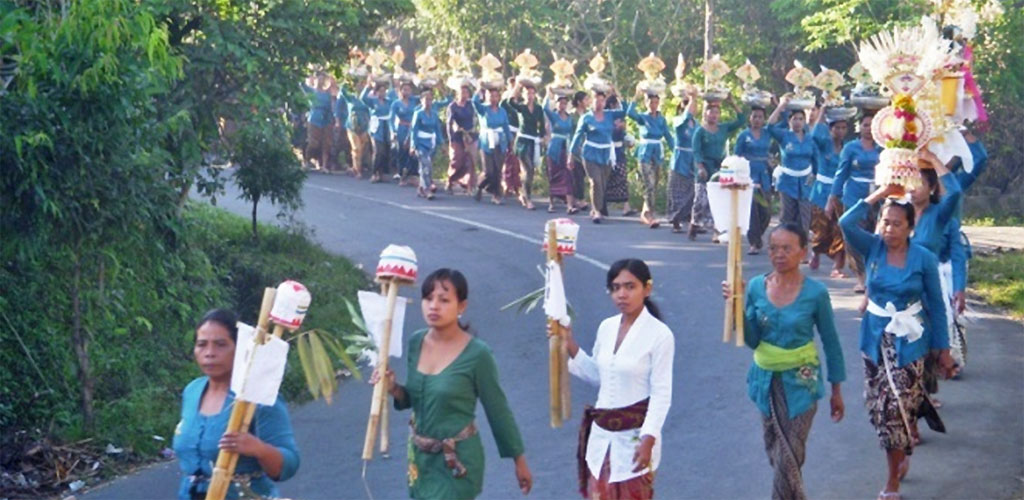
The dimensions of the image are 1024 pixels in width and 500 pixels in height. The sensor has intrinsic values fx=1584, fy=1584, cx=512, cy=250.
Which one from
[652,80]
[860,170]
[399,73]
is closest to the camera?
[860,170]

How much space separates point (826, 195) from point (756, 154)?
144 cm

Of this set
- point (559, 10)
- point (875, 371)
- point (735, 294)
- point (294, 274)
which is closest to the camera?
point (735, 294)

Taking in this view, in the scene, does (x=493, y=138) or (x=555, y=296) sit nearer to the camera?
(x=555, y=296)

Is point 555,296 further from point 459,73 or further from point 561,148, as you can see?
point 459,73

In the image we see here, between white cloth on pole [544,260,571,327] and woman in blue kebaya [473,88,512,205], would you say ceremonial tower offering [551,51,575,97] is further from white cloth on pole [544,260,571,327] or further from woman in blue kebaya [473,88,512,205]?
white cloth on pole [544,260,571,327]

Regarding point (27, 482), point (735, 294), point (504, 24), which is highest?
point (504, 24)

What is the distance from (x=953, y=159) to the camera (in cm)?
1015

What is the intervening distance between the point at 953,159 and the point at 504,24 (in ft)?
59.3

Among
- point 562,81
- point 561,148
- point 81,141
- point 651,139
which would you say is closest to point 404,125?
point 562,81

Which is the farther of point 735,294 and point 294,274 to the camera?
point 294,274

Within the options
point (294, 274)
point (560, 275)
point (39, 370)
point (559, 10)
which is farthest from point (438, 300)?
point (559, 10)

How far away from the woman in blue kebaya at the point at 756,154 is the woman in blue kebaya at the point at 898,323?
28.3ft

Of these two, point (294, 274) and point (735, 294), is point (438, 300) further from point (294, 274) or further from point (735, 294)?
point (294, 274)

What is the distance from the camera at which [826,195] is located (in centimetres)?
1590
